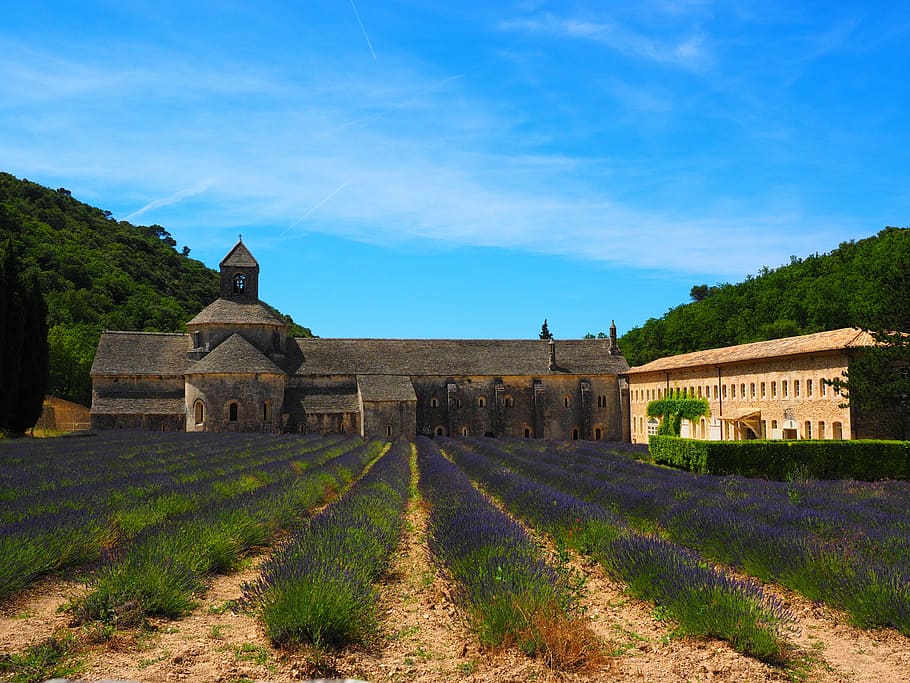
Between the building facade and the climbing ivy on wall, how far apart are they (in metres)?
5.21

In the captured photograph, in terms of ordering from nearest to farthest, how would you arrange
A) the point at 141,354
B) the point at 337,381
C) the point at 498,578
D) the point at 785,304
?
the point at 498,578, the point at 141,354, the point at 337,381, the point at 785,304

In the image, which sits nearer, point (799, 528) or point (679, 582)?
point (679, 582)

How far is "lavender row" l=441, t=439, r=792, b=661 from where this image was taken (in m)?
5.12

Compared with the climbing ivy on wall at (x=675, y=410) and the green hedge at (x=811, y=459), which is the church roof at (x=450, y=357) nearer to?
the climbing ivy on wall at (x=675, y=410)

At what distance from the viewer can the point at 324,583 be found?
5367 mm

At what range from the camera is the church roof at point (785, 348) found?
25.8 meters

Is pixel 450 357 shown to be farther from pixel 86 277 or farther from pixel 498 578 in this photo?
pixel 498 578

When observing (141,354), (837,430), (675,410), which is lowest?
(837,430)

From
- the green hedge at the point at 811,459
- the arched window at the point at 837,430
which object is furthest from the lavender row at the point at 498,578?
the arched window at the point at 837,430

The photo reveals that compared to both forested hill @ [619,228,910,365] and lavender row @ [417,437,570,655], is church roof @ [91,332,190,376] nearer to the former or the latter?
lavender row @ [417,437,570,655]

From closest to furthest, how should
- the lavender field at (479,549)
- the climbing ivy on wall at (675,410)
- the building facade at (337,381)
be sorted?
the lavender field at (479,549) → the climbing ivy on wall at (675,410) → the building facade at (337,381)

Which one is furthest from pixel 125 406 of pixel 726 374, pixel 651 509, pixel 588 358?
pixel 651 509

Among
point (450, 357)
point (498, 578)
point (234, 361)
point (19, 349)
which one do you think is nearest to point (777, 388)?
point (450, 357)

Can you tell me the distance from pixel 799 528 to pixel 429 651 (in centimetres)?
571
